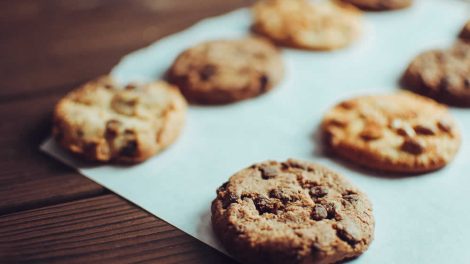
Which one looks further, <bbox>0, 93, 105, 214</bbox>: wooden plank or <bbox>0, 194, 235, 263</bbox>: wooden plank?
<bbox>0, 93, 105, 214</bbox>: wooden plank

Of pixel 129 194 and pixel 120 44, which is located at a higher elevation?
pixel 120 44

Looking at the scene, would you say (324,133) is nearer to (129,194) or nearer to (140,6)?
(129,194)

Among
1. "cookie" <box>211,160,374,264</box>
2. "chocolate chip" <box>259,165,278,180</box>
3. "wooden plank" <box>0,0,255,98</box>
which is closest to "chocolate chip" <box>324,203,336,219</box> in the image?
"cookie" <box>211,160,374,264</box>

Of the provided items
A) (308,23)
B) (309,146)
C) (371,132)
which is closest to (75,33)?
(308,23)

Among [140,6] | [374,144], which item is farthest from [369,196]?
[140,6]

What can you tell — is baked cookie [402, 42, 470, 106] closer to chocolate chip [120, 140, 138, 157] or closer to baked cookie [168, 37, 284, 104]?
baked cookie [168, 37, 284, 104]

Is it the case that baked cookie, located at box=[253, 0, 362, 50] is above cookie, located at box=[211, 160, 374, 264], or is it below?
above

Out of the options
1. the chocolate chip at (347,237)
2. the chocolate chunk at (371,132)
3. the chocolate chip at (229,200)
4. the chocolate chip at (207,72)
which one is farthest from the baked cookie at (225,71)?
the chocolate chip at (347,237)
